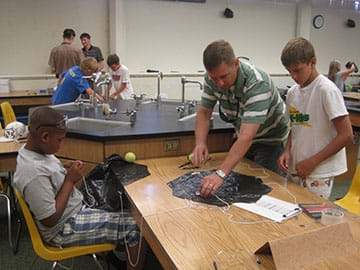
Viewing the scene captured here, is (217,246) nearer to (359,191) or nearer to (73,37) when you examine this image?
(359,191)

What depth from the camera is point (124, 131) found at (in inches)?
86.5

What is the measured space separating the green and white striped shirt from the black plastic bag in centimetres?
56

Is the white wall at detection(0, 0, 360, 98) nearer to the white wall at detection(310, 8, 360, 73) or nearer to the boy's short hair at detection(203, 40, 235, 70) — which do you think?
the white wall at detection(310, 8, 360, 73)

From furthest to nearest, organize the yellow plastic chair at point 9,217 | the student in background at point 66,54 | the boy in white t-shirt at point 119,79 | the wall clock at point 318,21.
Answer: the wall clock at point 318,21 → the student in background at point 66,54 → the boy in white t-shirt at point 119,79 → the yellow plastic chair at point 9,217

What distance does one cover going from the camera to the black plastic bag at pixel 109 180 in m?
1.88

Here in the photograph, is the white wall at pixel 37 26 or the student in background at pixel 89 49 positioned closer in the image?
the white wall at pixel 37 26

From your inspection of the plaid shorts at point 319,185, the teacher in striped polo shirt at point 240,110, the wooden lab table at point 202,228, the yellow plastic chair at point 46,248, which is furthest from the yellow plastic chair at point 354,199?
the yellow plastic chair at point 46,248

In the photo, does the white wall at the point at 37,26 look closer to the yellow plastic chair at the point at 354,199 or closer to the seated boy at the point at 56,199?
the seated boy at the point at 56,199

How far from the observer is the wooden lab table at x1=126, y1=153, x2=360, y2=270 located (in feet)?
3.66

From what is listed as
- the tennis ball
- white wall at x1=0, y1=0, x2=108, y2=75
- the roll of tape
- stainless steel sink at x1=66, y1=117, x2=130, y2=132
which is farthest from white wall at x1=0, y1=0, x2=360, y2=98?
the roll of tape

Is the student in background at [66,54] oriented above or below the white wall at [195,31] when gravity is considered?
below

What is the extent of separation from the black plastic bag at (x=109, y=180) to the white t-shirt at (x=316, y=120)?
80 centimetres

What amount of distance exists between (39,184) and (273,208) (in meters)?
0.98

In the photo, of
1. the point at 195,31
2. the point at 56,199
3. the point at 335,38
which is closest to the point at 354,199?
the point at 56,199
